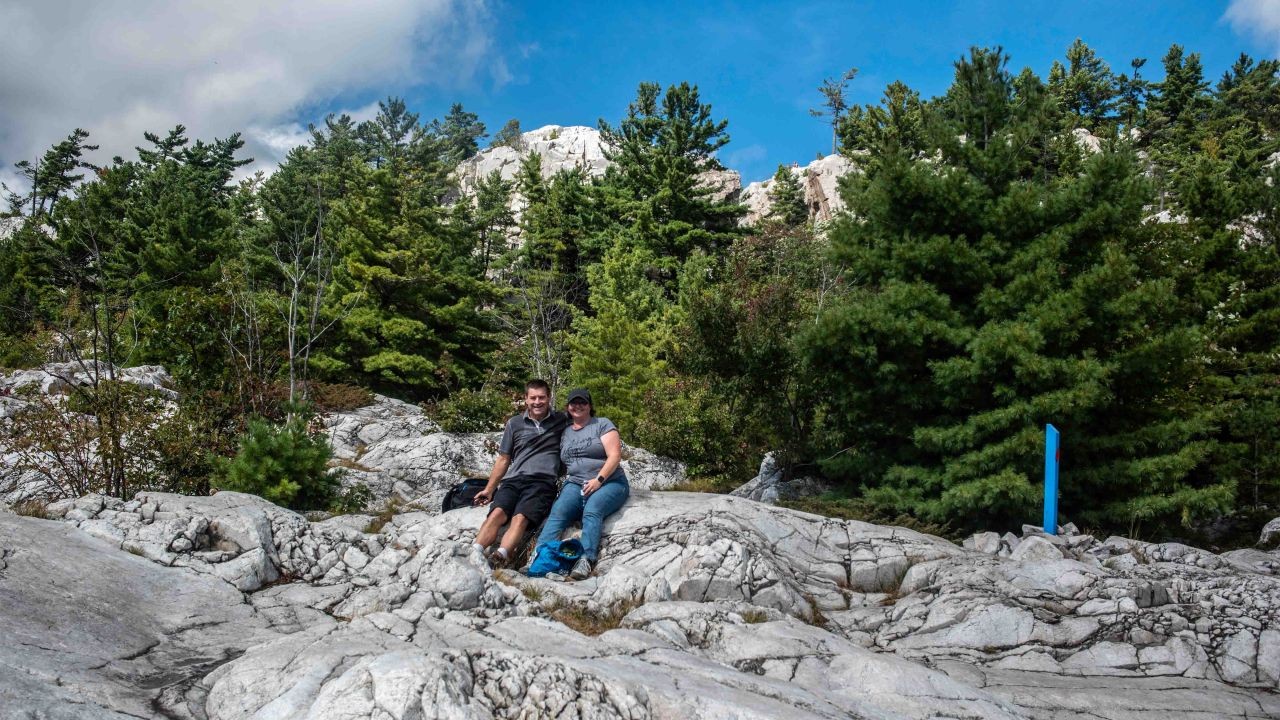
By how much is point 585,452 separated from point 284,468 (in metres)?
4.24

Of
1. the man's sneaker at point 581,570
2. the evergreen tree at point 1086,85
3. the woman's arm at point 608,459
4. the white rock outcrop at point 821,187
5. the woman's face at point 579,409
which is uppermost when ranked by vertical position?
the evergreen tree at point 1086,85

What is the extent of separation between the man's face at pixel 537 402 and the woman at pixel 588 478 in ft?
0.90

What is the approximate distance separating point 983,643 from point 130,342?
20.7 meters

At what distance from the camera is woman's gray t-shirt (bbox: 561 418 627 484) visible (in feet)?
24.3

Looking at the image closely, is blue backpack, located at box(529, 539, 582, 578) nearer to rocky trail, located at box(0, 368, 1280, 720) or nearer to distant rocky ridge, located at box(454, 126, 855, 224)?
rocky trail, located at box(0, 368, 1280, 720)

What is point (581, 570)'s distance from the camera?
22.0 feet

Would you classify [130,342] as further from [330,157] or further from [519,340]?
[330,157]

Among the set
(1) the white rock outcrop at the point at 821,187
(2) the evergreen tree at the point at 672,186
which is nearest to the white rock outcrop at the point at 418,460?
(2) the evergreen tree at the point at 672,186

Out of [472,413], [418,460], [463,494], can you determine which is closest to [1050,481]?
[463,494]

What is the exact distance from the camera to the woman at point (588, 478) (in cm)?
703

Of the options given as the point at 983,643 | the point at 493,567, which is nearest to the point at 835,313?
the point at 983,643

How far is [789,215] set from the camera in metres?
46.4

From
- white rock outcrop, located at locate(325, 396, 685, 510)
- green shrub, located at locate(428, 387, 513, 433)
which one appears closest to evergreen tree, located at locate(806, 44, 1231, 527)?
white rock outcrop, located at locate(325, 396, 685, 510)

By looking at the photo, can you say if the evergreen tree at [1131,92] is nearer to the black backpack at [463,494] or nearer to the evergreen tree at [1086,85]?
the evergreen tree at [1086,85]
